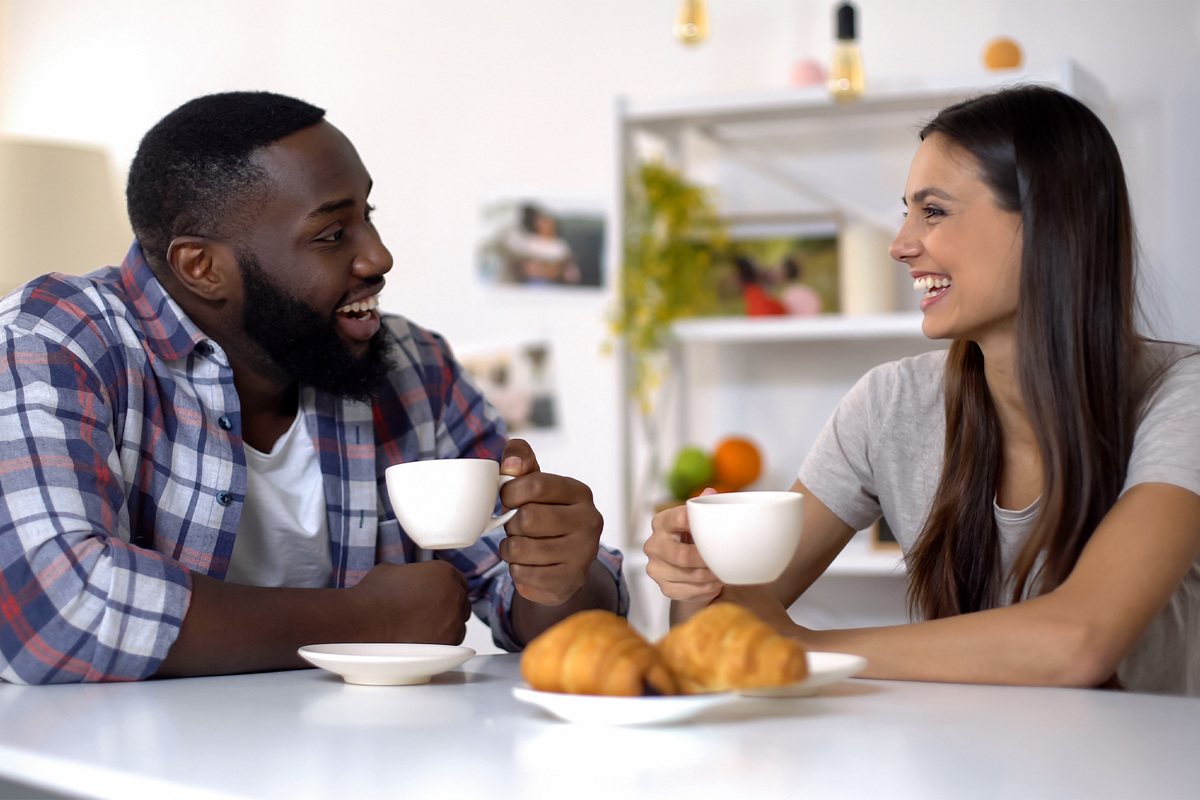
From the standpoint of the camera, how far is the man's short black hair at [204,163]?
133cm

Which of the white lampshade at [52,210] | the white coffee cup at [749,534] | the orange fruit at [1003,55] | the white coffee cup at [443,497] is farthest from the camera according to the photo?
the white lampshade at [52,210]

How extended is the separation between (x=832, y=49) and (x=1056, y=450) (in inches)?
62.9

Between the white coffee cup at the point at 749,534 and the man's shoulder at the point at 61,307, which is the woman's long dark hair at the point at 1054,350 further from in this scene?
the man's shoulder at the point at 61,307

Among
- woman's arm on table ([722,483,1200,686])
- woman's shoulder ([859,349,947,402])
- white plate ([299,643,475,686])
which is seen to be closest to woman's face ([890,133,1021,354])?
woman's shoulder ([859,349,947,402])

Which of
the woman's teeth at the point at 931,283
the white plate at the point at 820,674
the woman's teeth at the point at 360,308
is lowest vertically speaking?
the white plate at the point at 820,674

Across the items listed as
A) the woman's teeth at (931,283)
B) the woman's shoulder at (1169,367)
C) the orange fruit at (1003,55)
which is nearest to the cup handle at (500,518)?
the woman's teeth at (931,283)

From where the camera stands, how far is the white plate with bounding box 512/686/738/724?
71cm

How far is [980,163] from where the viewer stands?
1.30 meters

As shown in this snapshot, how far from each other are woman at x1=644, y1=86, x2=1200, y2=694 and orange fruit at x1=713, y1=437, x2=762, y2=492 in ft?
3.11

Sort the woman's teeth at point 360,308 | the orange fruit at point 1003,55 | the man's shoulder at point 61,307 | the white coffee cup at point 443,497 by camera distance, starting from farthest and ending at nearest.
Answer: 1. the orange fruit at point 1003,55
2. the woman's teeth at point 360,308
3. the man's shoulder at point 61,307
4. the white coffee cup at point 443,497

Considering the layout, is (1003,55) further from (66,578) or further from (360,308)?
(66,578)

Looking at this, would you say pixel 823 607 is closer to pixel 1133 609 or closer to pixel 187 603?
pixel 1133 609

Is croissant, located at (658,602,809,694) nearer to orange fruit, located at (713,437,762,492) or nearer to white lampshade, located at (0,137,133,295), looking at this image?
orange fruit, located at (713,437,762,492)

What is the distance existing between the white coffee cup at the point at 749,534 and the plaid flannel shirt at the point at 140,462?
1.61ft
